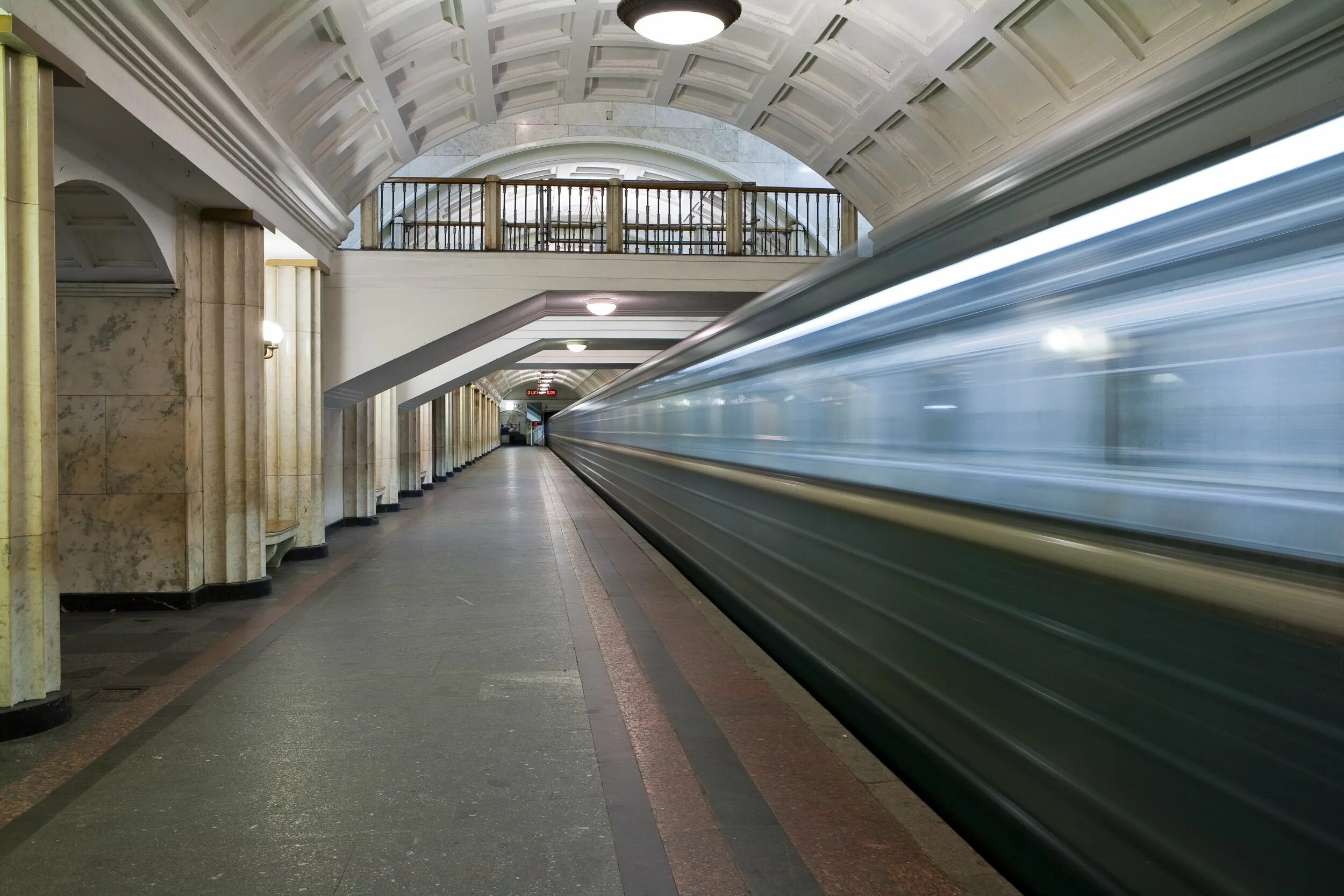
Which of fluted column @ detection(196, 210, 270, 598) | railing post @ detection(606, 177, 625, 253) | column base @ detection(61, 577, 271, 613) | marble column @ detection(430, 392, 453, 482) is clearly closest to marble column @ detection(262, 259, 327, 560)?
fluted column @ detection(196, 210, 270, 598)

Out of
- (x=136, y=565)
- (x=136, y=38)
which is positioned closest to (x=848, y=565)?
(x=136, y=38)

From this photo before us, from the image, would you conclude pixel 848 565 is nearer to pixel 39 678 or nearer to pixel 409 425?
pixel 39 678

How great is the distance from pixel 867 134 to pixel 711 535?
19.5 feet

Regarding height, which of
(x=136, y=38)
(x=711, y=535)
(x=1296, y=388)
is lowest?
(x=711, y=535)

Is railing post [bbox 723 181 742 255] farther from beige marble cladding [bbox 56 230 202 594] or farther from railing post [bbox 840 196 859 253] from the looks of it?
beige marble cladding [bbox 56 230 202 594]

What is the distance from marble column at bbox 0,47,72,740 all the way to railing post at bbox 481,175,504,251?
25.6 ft

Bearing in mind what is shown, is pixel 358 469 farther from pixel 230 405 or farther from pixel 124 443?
pixel 124 443

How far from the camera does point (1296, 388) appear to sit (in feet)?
5.49

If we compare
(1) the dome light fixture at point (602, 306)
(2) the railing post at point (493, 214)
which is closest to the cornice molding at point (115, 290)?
(2) the railing post at point (493, 214)

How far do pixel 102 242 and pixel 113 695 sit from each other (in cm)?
347

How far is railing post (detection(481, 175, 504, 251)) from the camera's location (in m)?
12.3

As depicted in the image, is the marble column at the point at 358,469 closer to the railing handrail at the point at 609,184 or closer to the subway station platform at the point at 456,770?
the railing handrail at the point at 609,184

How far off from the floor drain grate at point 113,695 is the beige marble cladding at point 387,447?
418 inches

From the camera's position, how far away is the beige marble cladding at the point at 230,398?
25.5 feet
